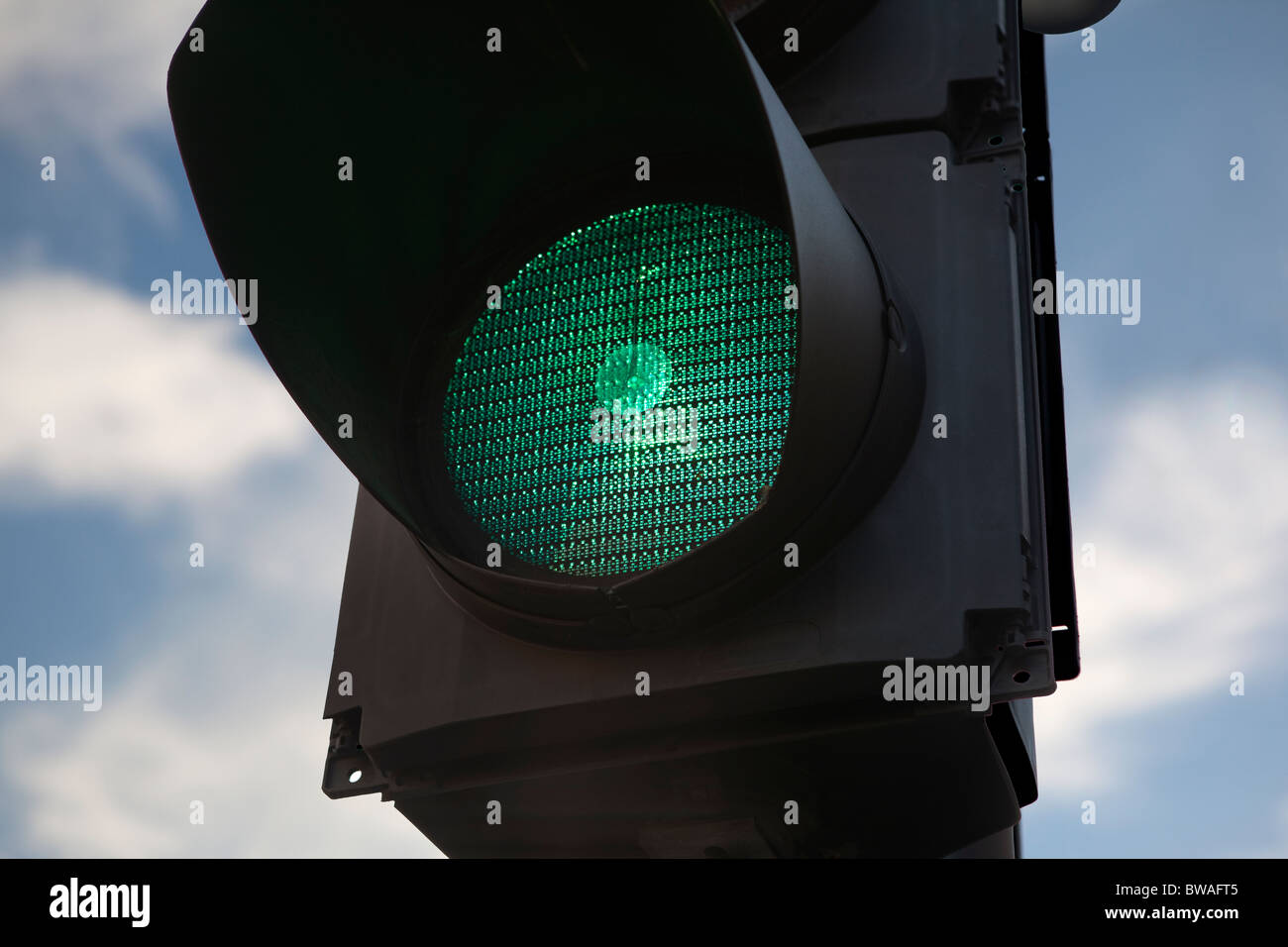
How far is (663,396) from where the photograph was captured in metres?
1.79

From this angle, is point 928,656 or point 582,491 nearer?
point 928,656

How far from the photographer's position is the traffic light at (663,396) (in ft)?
5.63

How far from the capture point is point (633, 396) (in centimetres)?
180

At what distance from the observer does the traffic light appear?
1716mm

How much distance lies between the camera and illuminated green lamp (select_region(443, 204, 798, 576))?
1742mm

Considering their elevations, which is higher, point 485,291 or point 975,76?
point 975,76

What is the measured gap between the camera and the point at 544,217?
2.09 m

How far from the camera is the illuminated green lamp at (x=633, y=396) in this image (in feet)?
5.72

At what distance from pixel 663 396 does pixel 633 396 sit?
0.12 feet
